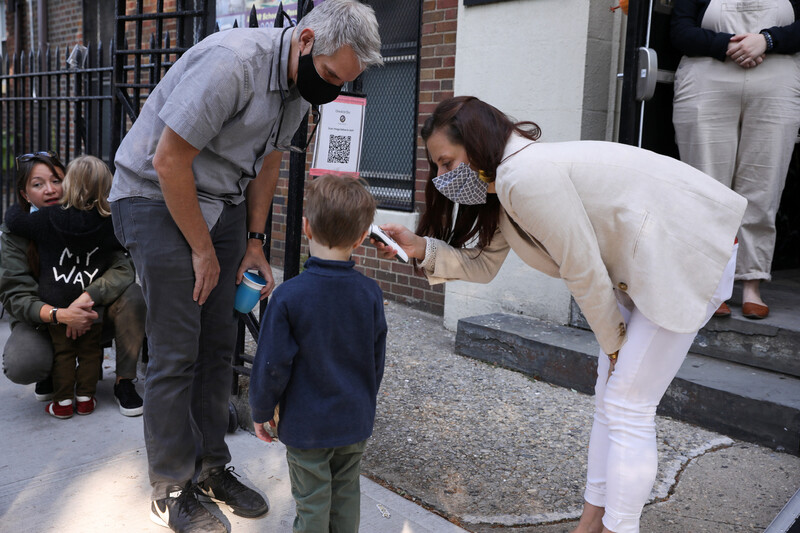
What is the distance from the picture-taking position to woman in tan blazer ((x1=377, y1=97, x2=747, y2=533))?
2.27 meters

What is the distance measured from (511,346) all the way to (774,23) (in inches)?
88.6

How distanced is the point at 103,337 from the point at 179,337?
157 centimetres

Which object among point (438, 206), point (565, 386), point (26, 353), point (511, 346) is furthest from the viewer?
point (511, 346)

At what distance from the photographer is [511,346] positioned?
4629 mm

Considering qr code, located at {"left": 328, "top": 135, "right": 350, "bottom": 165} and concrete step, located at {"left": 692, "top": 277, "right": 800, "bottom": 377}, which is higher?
qr code, located at {"left": 328, "top": 135, "right": 350, "bottom": 165}

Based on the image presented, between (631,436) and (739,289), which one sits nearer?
(631,436)

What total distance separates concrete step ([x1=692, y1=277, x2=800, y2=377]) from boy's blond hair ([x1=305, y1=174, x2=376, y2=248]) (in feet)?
8.45

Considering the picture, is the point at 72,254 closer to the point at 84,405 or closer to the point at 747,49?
the point at 84,405

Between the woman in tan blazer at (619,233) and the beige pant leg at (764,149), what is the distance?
1.81m

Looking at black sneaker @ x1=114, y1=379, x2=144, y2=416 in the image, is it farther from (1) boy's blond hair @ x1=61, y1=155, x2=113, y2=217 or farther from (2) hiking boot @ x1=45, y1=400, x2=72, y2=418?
(1) boy's blond hair @ x1=61, y1=155, x2=113, y2=217

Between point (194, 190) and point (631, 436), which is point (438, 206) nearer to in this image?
point (194, 190)

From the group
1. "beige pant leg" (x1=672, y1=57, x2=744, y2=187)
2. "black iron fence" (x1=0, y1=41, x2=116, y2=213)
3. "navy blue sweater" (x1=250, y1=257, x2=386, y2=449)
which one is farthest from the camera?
"black iron fence" (x1=0, y1=41, x2=116, y2=213)

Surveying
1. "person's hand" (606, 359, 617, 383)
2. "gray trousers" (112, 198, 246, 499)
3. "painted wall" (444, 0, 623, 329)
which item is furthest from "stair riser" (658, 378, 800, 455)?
"gray trousers" (112, 198, 246, 499)

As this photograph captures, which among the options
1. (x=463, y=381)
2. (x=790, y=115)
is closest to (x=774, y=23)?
(x=790, y=115)
